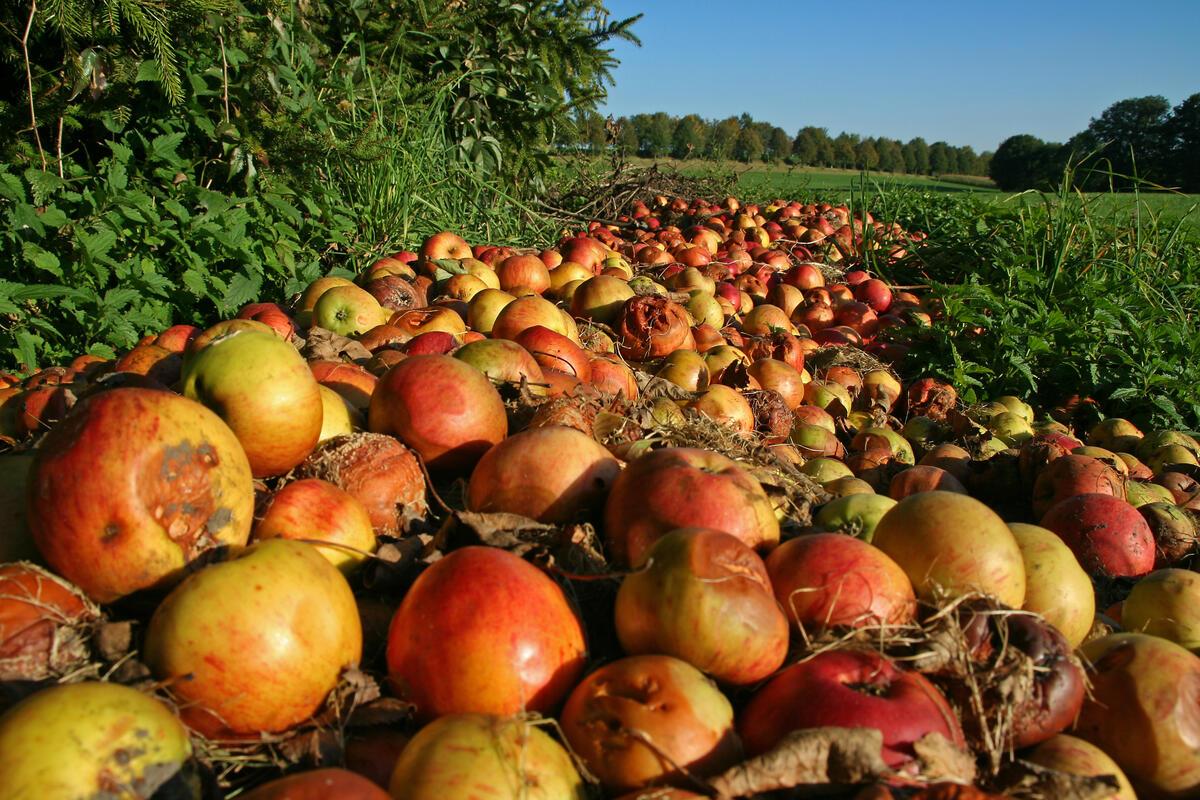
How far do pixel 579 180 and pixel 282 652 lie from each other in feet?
37.3

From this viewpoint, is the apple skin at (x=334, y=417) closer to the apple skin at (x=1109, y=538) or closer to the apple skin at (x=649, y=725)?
the apple skin at (x=649, y=725)

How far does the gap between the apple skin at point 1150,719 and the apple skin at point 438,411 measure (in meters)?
1.84

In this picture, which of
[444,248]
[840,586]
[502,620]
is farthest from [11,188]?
[840,586]

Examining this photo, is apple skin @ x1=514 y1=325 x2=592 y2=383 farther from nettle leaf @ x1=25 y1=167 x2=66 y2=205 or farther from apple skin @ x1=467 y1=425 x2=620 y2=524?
nettle leaf @ x1=25 y1=167 x2=66 y2=205

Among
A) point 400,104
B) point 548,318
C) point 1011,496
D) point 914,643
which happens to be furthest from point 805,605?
point 400,104

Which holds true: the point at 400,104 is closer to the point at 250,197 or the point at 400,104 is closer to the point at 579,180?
the point at 250,197

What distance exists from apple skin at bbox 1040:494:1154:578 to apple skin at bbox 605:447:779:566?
179 centimetres

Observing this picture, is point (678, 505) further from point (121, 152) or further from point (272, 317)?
point (121, 152)

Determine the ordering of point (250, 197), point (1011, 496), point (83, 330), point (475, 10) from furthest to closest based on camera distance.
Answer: point (475, 10) → point (250, 197) → point (83, 330) → point (1011, 496)

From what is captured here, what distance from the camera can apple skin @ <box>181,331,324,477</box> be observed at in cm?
201

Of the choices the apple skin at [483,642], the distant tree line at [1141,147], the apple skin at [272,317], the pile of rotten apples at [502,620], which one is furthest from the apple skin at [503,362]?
the distant tree line at [1141,147]

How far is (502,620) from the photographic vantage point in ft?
5.21

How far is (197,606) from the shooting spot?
4.88ft

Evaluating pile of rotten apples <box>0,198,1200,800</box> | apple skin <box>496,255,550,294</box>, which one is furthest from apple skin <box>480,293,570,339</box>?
apple skin <box>496,255,550,294</box>
